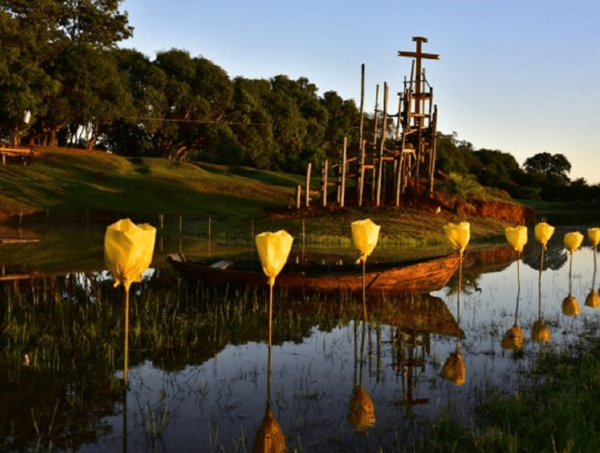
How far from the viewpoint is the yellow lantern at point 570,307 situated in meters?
14.8

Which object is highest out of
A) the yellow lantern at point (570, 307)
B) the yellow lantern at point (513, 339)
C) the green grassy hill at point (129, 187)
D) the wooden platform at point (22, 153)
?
the wooden platform at point (22, 153)

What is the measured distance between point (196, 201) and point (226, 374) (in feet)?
139

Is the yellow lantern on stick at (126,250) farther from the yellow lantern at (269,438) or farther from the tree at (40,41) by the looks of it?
the tree at (40,41)

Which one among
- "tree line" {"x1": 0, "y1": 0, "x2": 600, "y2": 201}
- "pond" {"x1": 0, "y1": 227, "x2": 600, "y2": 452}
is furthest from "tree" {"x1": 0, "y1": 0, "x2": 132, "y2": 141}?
"pond" {"x1": 0, "y1": 227, "x2": 600, "y2": 452}

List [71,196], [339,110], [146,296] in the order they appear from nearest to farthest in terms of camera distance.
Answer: [146,296]
[71,196]
[339,110]

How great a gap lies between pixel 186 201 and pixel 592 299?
1521 inches

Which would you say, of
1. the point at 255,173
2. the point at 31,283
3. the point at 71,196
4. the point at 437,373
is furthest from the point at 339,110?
the point at 437,373

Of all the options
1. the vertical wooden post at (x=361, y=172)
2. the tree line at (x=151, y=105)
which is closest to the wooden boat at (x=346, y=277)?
the vertical wooden post at (x=361, y=172)

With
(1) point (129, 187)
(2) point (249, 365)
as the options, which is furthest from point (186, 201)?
(2) point (249, 365)

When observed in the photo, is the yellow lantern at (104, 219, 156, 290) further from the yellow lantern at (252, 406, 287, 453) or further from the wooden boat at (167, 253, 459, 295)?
the wooden boat at (167, 253, 459, 295)

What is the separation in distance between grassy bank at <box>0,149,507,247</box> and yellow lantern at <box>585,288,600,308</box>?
43.3 feet

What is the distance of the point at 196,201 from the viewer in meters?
51.1

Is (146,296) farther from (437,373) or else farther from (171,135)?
(171,135)

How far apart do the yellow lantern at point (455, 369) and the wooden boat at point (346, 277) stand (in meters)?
5.58
